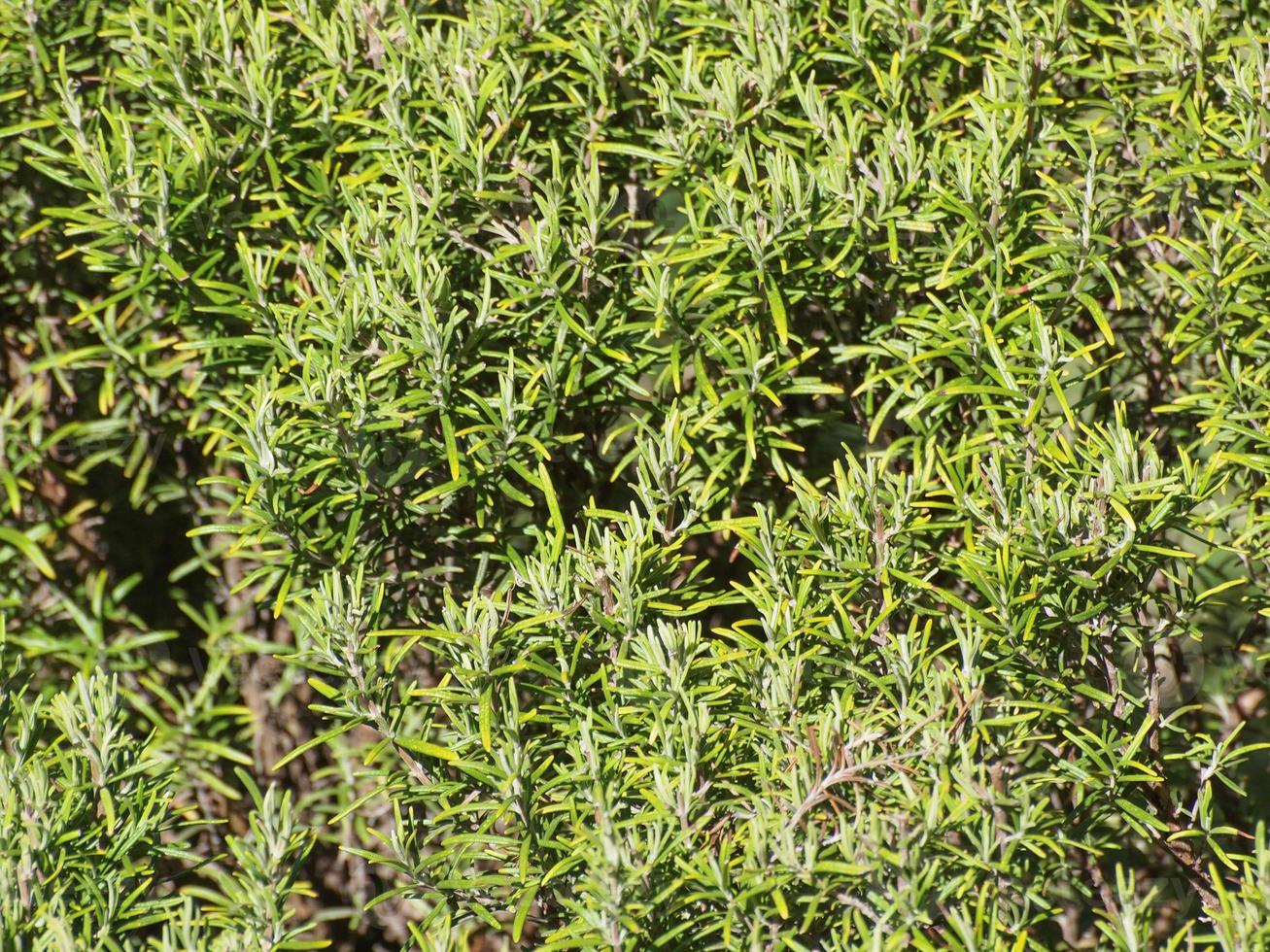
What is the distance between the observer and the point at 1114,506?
214cm

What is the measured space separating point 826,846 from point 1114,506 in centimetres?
82

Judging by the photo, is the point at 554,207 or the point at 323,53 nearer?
the point at 554,207

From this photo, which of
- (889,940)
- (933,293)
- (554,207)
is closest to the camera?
(889,940)

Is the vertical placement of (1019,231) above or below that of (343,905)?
above

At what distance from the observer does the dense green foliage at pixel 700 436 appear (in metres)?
2.08

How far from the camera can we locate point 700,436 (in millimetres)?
2766

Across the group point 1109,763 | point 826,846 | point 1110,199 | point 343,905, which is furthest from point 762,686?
point 343,905

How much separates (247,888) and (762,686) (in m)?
1.04

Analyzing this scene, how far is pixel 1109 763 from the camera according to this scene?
2238 millimetres

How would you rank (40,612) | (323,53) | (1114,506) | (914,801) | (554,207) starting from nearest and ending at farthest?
(914,801) < (1114,506) < (554,207) < (323,53) < (40,612)

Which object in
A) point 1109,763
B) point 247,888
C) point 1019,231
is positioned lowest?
point 247,888

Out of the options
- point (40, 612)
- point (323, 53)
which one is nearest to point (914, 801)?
point (323, 53)

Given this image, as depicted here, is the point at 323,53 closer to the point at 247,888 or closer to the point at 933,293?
the point at 933,293

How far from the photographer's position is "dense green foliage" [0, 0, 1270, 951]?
2.08 m
